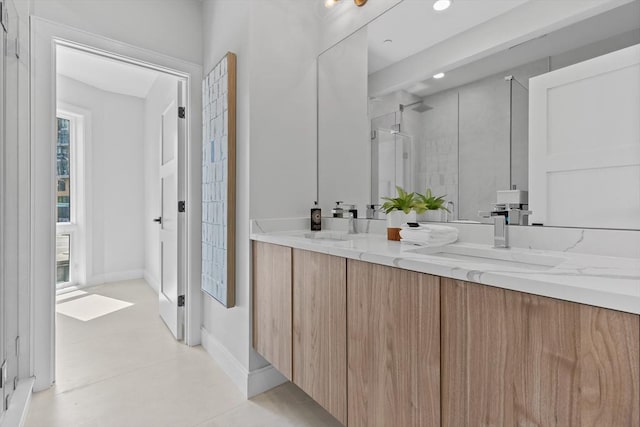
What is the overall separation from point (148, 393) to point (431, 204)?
6.00ft

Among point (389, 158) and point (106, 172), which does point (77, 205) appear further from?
point (389, 158)

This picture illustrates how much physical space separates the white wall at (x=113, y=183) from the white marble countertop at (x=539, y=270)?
3.97 meters

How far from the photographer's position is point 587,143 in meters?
1.05

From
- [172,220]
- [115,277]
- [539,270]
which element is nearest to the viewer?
[539,270]

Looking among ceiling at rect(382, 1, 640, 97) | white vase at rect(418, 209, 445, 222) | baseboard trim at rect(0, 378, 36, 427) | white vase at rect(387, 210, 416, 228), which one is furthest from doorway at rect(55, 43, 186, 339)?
ceiling at rect(382, 1, 640, 97)

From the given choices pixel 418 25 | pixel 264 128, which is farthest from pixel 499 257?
pixel 264 128

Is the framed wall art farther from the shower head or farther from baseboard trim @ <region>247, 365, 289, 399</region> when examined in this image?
the shower head

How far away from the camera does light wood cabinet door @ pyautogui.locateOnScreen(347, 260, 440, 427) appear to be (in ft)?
2.86

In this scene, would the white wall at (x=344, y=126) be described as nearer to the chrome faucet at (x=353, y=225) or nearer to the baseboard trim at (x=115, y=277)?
the chrome faucet at (x=353, y=225)

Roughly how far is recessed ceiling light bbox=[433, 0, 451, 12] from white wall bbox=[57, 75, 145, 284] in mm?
4109

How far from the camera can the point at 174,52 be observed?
225 centimetres

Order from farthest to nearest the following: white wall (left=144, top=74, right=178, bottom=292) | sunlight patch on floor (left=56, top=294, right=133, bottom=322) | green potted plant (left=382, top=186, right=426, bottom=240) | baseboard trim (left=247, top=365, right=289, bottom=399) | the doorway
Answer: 1. white wall (left=144, top=74, right=178, bottom=292)
2. the doorway
3. sunlight patch on floor (left=56, top=294, right=133, bottom=322)
4. baseboard trim (left=247, top=365, right=289, bottom=399)
5. green potted plant (left=382, top=186, right=426, bottom=240)

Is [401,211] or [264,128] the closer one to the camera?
[401,211]

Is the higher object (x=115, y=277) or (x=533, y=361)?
(x=533, y=361)
